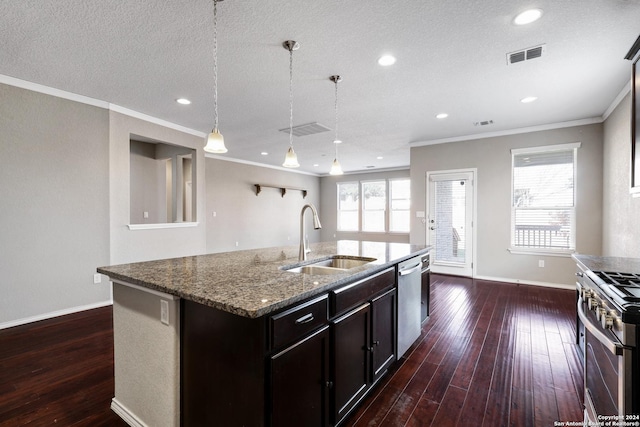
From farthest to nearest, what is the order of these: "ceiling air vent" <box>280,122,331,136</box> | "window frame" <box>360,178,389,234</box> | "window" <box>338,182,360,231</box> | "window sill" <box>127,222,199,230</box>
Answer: "window" <box>338,182,360,231</box> < "window frame" <box>360,178,389,234</box> < "ceiling air vent" <box>280,122,331,136</box> < "window sill" <box>127,222,199,230</box>

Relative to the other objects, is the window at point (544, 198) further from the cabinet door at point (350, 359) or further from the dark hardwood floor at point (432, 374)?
the cabinet door at point (350, 359)

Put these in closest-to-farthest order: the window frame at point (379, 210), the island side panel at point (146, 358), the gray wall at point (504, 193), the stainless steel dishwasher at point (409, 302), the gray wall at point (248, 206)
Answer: the island side panel at point (146, 358)
the stainless steel dishwasher at point (409, 302)
the gray wall at point (504, 193)
the gray wall at point (248, 206)
the window frame at point (379, 210)

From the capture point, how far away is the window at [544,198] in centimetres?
447

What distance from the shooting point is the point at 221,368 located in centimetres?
123

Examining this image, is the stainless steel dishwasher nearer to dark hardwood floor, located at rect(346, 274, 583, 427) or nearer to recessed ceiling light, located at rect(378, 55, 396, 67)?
dark hardwood floor, located at rect(346, 274, 583, 427)

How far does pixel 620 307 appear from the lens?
1060 mm

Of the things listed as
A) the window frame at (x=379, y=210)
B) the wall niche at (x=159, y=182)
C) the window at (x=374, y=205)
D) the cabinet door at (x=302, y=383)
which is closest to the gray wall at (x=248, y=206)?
the wall niche at (x=159, y=182)

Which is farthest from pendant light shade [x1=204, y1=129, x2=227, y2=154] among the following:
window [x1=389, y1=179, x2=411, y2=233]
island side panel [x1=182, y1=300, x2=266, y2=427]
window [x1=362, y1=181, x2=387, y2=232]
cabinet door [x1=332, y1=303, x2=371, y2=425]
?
window [x1=362, y1=181, x2=387, y2=232]

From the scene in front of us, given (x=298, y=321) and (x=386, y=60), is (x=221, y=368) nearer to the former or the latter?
Result: (x=298, y=321)

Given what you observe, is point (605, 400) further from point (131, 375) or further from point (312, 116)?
point (312, 116)

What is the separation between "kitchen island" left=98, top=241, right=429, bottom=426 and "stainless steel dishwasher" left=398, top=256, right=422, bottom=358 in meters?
0.39

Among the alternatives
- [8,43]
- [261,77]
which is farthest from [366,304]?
[8,43]

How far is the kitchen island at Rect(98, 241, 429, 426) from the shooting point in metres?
1.14

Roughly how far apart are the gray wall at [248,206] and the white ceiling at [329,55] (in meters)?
2.96
